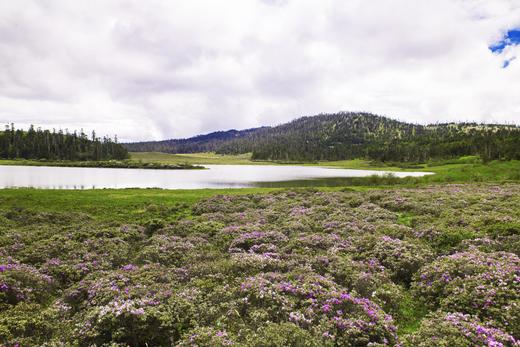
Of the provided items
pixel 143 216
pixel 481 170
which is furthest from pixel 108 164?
pixel 481 170

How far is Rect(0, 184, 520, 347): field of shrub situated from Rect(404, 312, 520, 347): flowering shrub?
3 centimetres

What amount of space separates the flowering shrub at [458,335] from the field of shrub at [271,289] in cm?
3

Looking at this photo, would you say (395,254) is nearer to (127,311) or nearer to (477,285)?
(477,285)

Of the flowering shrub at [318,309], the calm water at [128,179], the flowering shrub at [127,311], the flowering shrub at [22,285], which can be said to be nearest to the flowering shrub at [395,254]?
the flowering shrub at [318,309]

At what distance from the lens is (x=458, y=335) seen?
7188 mm

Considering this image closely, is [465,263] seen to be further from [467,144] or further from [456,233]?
[467,144]

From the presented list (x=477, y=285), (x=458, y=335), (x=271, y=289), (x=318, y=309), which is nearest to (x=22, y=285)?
(x=271, y=289)

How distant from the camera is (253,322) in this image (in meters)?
8.24

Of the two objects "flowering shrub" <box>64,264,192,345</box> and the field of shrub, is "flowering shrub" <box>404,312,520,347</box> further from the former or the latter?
Answer: "flowering shrub" <box>64,264,192,345</box>

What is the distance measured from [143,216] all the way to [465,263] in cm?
2719

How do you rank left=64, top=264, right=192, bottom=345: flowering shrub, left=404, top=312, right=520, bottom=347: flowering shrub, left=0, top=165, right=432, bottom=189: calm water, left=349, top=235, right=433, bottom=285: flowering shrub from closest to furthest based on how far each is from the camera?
1. left=404, top=312, right=520, bottom=347: flowering shrub
2. left=64, top=264, right=192, bottom=345: flowering shrub
3. left=349, top=235, right=433, bottom=285: flowering shrub
4. left=0, top=165, right=432, bottom=189: calm water

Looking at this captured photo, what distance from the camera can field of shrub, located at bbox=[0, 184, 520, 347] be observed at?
25.5 ft

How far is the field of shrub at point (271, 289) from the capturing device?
7.77m

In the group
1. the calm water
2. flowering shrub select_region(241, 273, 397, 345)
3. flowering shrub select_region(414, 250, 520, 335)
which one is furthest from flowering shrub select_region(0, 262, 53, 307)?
the calm water
